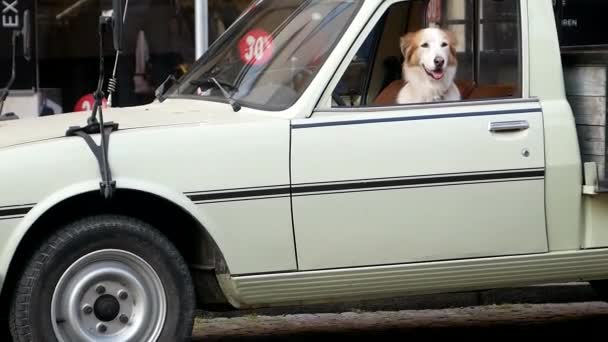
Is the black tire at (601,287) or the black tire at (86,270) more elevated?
the black tire at (86,270)

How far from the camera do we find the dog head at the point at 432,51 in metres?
6.19

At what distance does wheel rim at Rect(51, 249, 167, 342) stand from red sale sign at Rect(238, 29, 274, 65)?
1.15 meters

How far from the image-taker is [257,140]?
5.69m

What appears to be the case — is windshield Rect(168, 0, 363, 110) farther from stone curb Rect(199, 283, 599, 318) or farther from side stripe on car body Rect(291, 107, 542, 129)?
stone curb Rect(199, 283, 599, 318)

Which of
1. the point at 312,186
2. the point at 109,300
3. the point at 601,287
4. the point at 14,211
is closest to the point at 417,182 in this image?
the point at 312,186

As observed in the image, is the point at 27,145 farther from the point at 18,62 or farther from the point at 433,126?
the point at 18,62

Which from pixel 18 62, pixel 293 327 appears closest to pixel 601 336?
pixel 293 327

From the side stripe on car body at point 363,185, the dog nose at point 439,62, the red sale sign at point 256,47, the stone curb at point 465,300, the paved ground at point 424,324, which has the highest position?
the red sale sign at point 256,47

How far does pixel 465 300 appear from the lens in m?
8.16

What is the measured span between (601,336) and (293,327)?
182 cm

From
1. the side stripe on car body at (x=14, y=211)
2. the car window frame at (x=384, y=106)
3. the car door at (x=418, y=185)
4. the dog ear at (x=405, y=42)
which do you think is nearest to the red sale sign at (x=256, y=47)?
the car window frame at (x=384, y=106)

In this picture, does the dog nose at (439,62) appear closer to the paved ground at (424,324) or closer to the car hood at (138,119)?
the car hood at (138,119)

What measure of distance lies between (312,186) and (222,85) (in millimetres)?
823

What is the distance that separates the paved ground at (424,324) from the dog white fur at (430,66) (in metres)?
1.77
